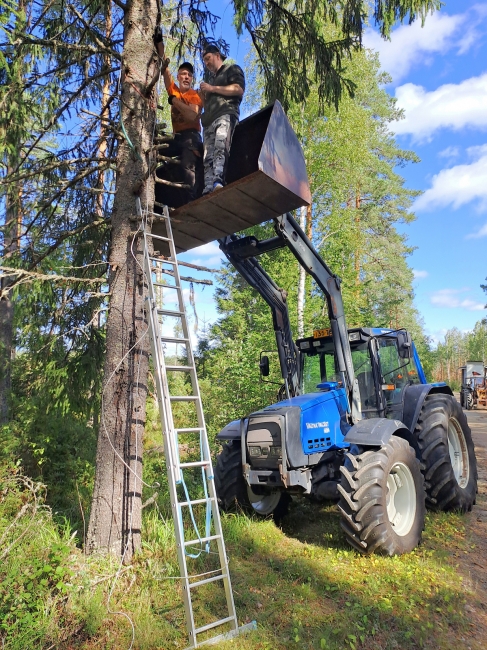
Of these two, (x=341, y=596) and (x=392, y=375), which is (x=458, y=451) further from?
(x=341, y=596)

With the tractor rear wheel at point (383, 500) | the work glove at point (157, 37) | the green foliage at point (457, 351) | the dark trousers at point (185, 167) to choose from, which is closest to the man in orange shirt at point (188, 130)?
the dark trousers at point (185, 167)

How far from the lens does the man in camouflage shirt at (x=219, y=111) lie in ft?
15.6

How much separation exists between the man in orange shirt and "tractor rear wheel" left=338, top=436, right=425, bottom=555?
3454 millimetres

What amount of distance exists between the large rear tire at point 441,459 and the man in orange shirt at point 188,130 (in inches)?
164

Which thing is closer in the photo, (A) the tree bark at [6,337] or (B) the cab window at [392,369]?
(B) the cab window at [392,369]

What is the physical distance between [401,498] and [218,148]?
14.2 feet

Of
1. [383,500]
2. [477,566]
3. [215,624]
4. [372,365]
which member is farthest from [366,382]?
[215,624]

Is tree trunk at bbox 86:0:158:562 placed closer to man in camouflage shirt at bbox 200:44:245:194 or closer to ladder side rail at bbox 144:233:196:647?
ladder side rail at bbox 144:233:196:647

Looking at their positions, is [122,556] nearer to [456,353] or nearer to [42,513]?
[42,513]

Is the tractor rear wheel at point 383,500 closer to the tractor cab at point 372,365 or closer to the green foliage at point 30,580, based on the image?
the tractor cab at point 372,365

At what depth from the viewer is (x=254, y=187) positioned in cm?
430

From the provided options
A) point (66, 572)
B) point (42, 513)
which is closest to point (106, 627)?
point (66, 572)

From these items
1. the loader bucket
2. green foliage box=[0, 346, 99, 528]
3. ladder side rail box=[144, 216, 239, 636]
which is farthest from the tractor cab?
green foliage box=[0, 346, 99, 528]

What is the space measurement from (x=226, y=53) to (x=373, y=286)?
65.4ft
